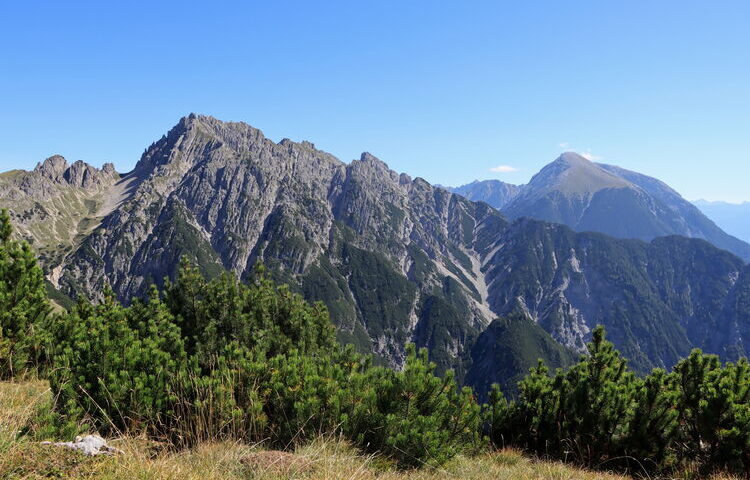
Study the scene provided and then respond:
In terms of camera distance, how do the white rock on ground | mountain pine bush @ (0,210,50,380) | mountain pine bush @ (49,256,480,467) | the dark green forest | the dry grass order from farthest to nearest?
mountain pine bush @ (0,210,50,380), the dark green forest, mountain pine bush @ (49,256,480,467), the white rock on ground, the dry grass

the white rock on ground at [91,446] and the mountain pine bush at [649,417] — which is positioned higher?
the white rock on ground at [91,446]

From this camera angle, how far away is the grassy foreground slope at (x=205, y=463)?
5.81 m

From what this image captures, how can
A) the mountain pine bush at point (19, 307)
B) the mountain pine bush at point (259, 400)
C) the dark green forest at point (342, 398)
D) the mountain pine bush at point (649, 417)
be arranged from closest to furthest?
1. the mountain pine bush at point (259, 400)
2. the dark green forest at point (342, 398)
3. the mountain pine bush at point (649, 417)
4. the mountain pine bush at point (19, 307)

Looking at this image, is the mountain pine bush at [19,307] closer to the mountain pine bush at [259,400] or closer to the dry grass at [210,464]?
the mountain pine bush at [259,400]

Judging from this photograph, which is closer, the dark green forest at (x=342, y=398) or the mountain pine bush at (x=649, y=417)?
the dark green forest at (x=342, y=398)

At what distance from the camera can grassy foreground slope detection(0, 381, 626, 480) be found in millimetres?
5812

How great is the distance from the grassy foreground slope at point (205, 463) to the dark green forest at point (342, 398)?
0.52 meters

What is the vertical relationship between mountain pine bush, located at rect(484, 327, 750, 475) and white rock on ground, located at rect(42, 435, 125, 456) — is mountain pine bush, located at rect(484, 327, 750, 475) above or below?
below

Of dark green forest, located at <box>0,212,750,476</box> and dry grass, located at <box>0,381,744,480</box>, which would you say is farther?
dark green forest, located at <box>0,212,750,476</box>

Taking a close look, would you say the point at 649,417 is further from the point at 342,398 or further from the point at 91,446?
the point at 91,446

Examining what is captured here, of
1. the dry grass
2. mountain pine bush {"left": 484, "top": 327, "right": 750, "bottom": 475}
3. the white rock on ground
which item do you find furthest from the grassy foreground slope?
mountain pine bush {"left": 484, "top": 327, "right": 750, "bottom": 475}

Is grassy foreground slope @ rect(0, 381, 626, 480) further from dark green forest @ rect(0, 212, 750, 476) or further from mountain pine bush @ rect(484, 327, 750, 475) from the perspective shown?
mountain pine bush @ rect(484, 327, 750, 475)

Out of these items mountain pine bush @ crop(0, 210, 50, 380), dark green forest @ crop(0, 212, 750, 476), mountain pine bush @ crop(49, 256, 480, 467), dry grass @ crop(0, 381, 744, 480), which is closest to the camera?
dry grass @ crop(0, 381, 744, 480)

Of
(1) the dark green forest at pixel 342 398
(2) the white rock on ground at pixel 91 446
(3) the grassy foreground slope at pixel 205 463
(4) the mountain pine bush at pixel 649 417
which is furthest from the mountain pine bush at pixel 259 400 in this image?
(4) the mountain pine bush at pixel 649 417
